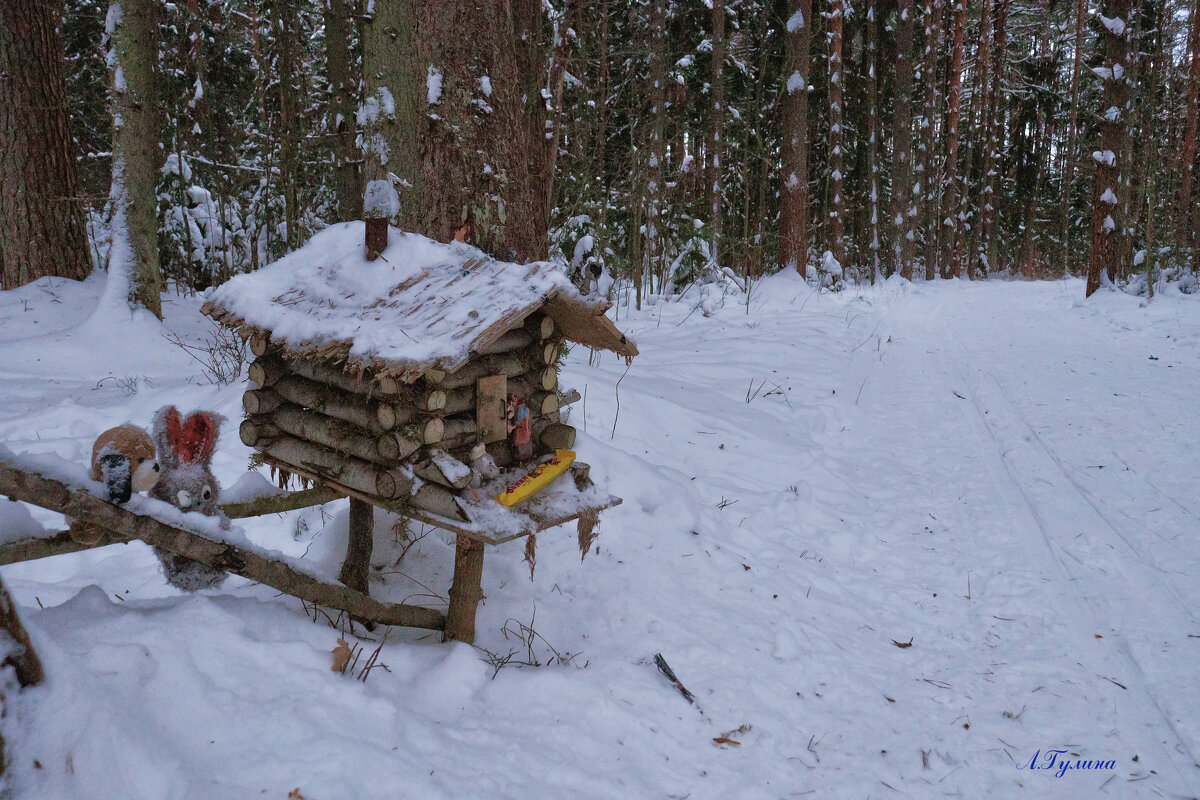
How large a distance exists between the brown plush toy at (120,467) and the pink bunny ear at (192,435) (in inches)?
3.7

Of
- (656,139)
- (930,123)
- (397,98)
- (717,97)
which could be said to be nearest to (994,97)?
(930,123)

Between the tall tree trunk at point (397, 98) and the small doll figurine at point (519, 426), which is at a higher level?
the tall tree trunk at point (397, 98)

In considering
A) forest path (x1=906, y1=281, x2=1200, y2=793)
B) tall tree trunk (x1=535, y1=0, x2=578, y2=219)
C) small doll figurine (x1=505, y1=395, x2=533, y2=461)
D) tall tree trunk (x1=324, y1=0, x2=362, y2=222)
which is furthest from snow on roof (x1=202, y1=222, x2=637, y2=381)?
tall tree trunk (x1=324, y1=0, x2=362, y2=222)

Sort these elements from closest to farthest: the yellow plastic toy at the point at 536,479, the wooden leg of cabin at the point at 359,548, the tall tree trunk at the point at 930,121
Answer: the yellow plastic toy at the point at 536,479 < the wooden leg of cabin at the point at 359,548 < the tall tree trunk at the point at 930,121

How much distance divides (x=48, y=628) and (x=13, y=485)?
53 cm

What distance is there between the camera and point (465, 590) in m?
2.81

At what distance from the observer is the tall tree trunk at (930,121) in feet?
68.1

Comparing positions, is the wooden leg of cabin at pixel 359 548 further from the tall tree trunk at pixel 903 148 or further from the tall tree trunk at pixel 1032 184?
the tall tree trunk at pixel 1032 184

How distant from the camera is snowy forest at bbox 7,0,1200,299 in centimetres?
395

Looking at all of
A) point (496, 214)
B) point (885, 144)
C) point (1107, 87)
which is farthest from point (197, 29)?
point (885, 144)

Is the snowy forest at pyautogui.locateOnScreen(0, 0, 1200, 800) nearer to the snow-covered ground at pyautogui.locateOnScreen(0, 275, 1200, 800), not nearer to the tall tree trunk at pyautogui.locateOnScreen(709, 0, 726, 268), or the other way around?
A: the snow-covered ground at pyautogui.locateOnScreen(0, 275, 1200, 800)

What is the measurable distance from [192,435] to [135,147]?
6117 millimetres

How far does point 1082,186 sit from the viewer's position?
3256cm

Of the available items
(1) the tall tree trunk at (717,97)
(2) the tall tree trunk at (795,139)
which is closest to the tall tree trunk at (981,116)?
(1) the tall tree trunk at (717,97)
